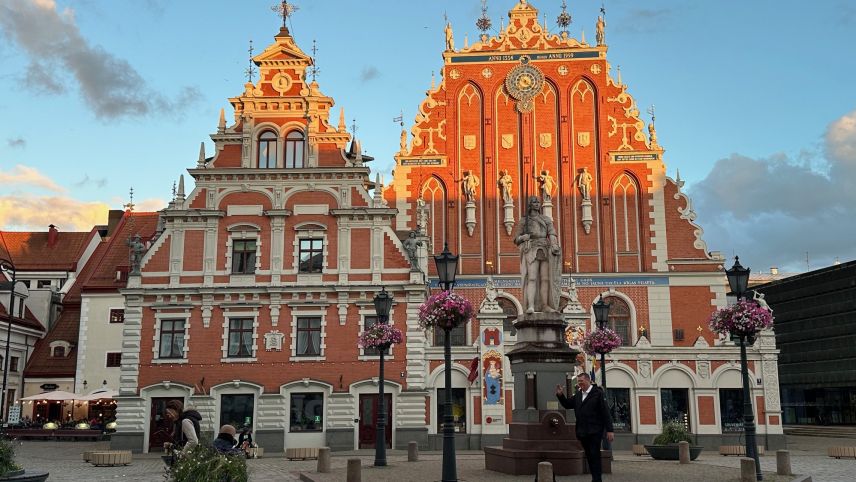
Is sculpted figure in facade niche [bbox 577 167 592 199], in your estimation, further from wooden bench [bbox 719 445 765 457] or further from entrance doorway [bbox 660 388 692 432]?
wooden bench [bbox 719 445 765 457]

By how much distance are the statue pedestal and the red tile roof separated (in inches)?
1905

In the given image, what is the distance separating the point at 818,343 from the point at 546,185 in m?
27.2

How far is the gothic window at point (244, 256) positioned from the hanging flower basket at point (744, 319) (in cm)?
2124

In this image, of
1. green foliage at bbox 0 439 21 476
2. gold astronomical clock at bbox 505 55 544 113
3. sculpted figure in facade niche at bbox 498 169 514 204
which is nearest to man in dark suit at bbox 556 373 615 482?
green foliage at bbox 0 439 21 476

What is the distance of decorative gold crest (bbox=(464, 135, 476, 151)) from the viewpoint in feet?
141

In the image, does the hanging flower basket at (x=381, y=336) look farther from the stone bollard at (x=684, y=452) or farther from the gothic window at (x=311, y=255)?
the stone bollard at (x=684, y=452)

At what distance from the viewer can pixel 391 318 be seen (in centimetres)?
3569

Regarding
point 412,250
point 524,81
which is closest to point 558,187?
point 524,81

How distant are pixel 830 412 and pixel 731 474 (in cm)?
4343

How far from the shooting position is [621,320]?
40.8m

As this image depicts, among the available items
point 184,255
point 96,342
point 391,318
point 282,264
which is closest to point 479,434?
point 391,318

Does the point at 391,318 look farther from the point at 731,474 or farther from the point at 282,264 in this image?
the point at 731,474

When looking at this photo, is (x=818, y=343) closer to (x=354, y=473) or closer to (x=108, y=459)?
(x=108, y=459)

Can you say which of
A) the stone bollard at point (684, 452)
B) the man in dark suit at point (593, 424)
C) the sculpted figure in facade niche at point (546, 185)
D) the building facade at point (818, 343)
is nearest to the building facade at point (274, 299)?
the sculpted figure in facade niche at point (546, 185)
